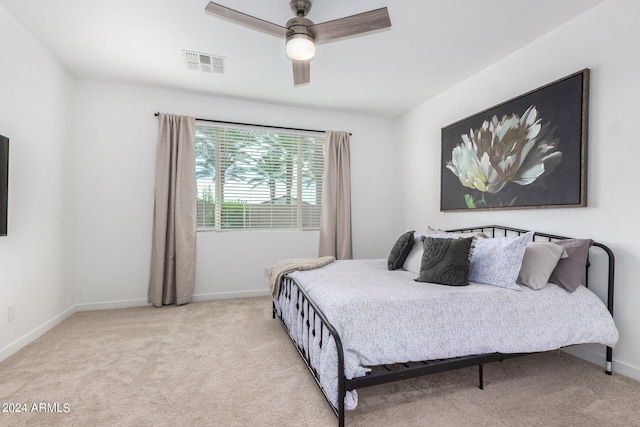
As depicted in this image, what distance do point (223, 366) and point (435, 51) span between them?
3.21m

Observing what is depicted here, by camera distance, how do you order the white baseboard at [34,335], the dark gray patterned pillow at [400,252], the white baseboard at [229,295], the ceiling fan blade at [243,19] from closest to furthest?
the ceiling fan blade at [243,19] < the white baseboard at [34,335] < the dark gray patterned pillow at [400,252] < the white baseboard at [229,295]

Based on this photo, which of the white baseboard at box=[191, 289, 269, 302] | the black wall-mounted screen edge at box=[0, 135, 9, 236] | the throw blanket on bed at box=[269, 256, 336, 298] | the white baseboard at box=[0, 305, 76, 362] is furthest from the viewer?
the white baseboard at box=[191, 289, 269, 302]

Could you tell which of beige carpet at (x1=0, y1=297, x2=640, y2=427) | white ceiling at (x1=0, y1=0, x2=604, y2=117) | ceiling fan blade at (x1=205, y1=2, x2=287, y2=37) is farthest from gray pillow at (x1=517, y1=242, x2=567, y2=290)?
ceiling fan blade at (x1=205, y1=2, x2=287, y2=37)

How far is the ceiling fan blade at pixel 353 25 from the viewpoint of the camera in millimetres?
1901

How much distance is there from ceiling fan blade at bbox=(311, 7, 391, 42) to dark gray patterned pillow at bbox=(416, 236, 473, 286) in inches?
63.7

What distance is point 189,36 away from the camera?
2.64m

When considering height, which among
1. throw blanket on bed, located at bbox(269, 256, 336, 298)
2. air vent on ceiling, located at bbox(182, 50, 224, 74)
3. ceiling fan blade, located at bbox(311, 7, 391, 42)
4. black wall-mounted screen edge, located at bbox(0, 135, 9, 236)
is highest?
air vent on ceiling, located at bbox(182, 50, 224, 74)

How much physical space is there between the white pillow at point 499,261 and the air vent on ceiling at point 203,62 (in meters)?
2.93

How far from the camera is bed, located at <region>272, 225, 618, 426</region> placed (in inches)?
64.0

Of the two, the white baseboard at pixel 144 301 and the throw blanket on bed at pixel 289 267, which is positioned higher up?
the throw blanket on bed at pixel 289 267

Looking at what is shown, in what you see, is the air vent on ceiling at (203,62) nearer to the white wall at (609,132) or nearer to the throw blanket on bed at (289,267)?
the throw blanket on bed at (289,267)

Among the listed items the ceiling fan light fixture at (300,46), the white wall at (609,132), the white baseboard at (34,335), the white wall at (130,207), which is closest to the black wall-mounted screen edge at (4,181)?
the white baseboard at (34,335)

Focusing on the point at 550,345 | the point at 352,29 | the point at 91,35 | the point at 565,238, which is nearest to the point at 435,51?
the point at 352,29

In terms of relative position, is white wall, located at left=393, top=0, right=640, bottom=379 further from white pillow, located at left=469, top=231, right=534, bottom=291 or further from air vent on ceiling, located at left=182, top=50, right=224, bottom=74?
air vent on ceiling, located at left=182, top=50, right=224, bottom=74
